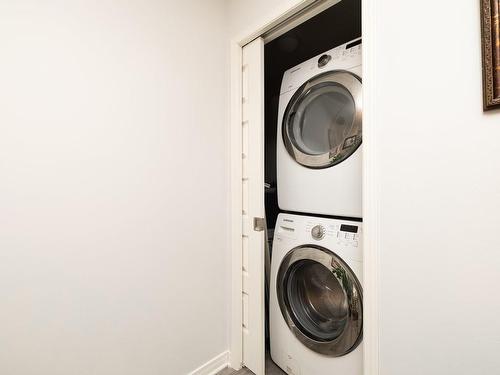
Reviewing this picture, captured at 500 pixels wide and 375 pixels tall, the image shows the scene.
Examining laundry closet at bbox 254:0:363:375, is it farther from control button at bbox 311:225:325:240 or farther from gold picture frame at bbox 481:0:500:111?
gold picture frame at bbox 481:0:500:111

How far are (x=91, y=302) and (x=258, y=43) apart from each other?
1553 mm

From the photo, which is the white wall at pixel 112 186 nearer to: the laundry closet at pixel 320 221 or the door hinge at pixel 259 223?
the door hinge at pixel 259 223

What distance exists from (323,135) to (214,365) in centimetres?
155

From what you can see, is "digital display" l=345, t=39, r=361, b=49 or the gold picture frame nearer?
the gold picture frame

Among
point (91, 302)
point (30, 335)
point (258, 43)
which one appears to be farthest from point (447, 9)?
point (30, 335)

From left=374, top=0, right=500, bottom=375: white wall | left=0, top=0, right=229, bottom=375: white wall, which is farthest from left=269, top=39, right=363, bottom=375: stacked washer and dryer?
left=0, top=0, right=229, bottom=375: white wall

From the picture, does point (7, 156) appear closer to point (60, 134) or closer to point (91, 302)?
point (60, 134)

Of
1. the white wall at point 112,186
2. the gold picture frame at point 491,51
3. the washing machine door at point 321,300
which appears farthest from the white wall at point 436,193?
the white wall at point 112,186

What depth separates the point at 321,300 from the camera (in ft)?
4.57

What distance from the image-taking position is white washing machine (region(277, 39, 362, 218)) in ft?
3.76

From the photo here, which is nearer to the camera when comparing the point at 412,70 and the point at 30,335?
the point at 412,70

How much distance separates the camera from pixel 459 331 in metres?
0.74

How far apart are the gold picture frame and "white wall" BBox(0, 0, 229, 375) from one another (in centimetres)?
117

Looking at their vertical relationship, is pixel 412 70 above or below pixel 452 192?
above
